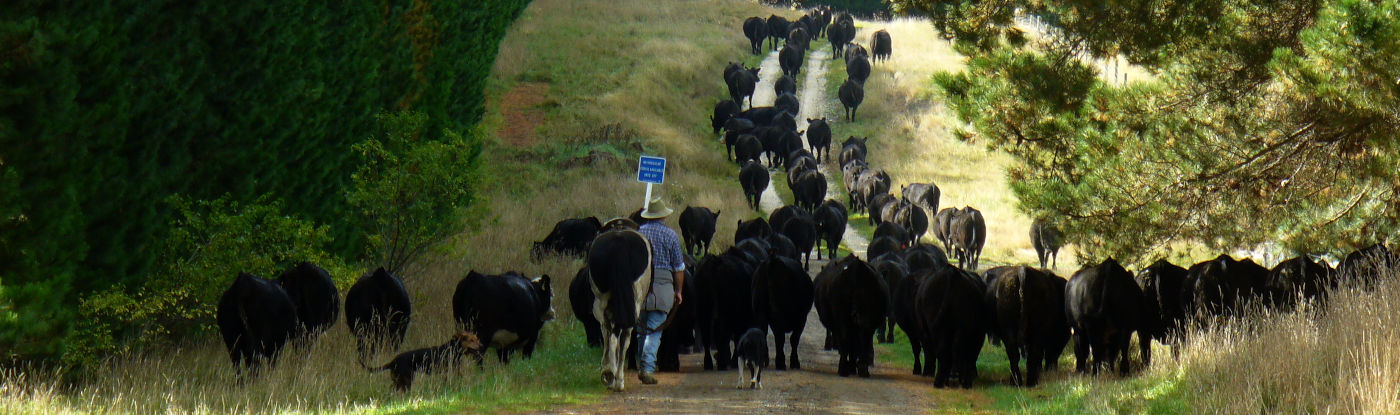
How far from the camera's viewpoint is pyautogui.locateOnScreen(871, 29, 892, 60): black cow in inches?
2505

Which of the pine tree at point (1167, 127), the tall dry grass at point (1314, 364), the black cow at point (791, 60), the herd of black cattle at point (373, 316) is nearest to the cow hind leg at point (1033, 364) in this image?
the pine tree at point (1167, 127)

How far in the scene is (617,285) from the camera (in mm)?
11367

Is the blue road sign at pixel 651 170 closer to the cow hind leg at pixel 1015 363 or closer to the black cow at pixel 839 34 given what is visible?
the cow hind leg at pixel 1015 363

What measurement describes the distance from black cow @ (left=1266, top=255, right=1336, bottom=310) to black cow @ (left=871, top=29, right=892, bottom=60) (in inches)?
1985

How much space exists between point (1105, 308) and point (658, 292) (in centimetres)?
441

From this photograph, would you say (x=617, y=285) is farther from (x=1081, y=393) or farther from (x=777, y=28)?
(x=777, y=28)

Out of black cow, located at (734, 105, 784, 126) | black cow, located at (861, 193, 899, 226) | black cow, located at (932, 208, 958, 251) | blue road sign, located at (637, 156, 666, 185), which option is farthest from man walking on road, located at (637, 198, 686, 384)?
black cow, located at (734, 105, 784, 126)

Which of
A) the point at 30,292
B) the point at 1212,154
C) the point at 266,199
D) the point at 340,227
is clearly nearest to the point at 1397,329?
the point at 1212,154

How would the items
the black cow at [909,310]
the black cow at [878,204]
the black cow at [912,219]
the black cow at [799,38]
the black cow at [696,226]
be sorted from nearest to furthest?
the black cow at [909,310] → the black cow at [696,226] → the black cow at [912,219] → the black cow at [878,204] → the black cow at [799,38]

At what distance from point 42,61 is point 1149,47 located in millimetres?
10725

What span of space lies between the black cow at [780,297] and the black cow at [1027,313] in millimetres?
2038

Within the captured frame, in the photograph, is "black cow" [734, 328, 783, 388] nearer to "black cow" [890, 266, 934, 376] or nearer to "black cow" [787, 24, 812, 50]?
"black cow" [890, 266, 934, 376]

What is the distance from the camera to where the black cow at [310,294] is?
40.5ft

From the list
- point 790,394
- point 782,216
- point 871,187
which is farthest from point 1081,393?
point 871,187
